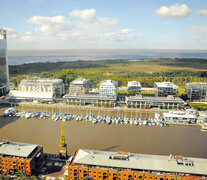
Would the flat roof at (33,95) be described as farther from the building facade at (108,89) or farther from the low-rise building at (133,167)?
the low-rise building at (133,167)

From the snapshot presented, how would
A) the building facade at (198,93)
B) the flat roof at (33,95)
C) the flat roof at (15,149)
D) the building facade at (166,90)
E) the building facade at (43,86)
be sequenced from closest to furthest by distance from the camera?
the flat roof at (15,149)
the flat roof at (33,95)
the building facade at (166,90)
the building facade at (198,93)
the building facade at (43,86)

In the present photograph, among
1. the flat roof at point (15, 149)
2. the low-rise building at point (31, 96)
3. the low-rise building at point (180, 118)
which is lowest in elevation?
the low-rise building at point (180, 118)

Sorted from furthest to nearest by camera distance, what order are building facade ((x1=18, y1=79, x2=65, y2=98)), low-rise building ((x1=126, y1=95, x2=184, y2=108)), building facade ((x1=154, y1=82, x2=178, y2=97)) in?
building facade ((x1=18, y1=79, x2=65, y2=98))
building facade ((x1=154, y1=82, x2=178, y2=97))
low-rise building ((x1=126, y1=95, x2=184, y2=108))

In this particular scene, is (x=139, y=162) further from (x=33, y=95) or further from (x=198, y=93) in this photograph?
(x=198, y=93)

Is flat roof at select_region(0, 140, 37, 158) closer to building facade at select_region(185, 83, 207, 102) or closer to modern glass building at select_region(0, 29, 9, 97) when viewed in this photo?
modern glass building at select_region(0, 29, 9, 97)

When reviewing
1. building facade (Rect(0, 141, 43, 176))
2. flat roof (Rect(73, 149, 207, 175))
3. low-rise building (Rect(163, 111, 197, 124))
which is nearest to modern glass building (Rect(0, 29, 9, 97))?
building facade (Rect(0, 141, 43, 176))

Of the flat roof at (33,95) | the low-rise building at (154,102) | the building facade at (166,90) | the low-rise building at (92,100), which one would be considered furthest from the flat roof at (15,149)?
the building facade at (166,90)
